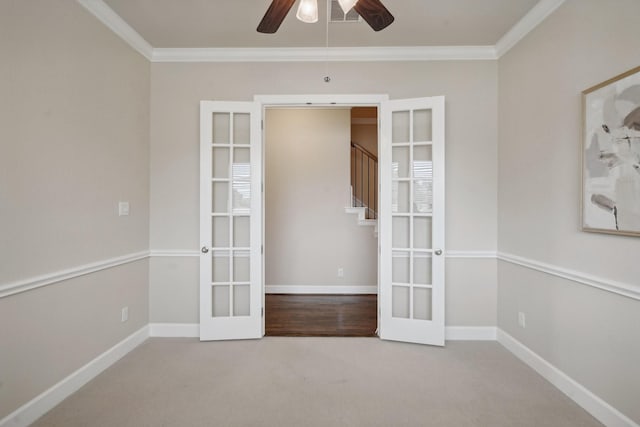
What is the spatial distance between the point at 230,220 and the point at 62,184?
1335mm

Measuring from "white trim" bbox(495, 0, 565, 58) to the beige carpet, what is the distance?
2.89m

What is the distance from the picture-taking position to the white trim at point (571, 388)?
6.01 feet

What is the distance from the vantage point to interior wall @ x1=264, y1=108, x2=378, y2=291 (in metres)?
4.71

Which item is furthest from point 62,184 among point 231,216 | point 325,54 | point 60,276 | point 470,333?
point 470,333

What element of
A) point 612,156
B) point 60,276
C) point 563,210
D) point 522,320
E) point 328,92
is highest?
point 328,92

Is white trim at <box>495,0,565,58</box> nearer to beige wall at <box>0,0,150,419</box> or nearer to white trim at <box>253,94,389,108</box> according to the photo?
white trim at <box>253,94,389,108</box>

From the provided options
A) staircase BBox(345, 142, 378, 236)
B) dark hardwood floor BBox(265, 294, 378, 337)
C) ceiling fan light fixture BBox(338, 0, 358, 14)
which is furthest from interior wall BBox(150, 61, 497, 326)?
staircase BBox(345, 142, 378, 236)

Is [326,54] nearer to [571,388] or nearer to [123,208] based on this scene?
[123,208]

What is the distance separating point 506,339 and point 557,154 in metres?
1.78

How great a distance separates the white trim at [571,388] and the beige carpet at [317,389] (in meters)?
0.05

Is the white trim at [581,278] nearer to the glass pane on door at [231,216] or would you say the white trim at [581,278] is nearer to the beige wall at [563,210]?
the beige wall at [563,210]

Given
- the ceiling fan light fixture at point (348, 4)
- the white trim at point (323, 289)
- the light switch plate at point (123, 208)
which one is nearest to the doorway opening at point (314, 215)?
the white trim at point (323, 289)

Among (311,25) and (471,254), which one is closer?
(311,25)

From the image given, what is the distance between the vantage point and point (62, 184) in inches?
83.0
